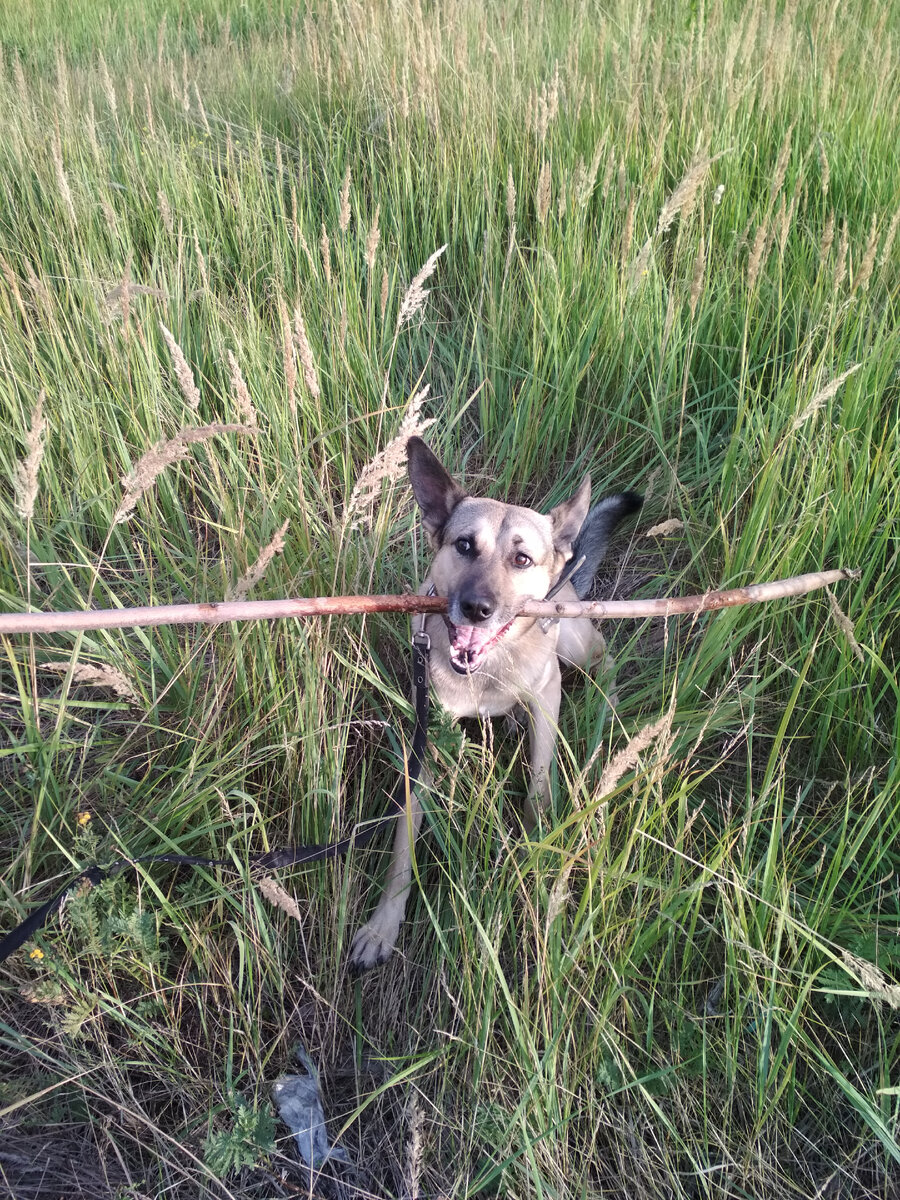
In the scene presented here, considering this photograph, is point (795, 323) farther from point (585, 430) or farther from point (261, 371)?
point (261, 371)

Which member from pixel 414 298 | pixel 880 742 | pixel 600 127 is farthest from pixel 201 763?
pixel 600 127

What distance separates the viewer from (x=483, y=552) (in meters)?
2.31

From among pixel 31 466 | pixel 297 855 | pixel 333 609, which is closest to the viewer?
pixel 31 466

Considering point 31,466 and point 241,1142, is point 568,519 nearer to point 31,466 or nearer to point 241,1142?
point 31,466

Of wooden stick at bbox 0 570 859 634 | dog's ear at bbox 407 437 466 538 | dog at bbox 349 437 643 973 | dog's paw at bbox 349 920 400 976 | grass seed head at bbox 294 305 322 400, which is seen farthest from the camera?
dog's ear at bbox 407 437 466 538

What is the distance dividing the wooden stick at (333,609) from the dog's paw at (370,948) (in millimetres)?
859

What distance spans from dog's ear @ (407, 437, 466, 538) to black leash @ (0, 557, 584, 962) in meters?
0.35

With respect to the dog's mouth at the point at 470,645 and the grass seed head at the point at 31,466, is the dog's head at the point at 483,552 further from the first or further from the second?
the grass seed head at the point at 31,466

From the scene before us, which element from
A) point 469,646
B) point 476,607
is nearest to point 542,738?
point 469,646

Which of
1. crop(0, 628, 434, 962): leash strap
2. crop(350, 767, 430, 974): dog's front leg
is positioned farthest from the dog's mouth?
crop(350, 767, 430, 974): dog's front leg

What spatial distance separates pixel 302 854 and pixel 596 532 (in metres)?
1.42

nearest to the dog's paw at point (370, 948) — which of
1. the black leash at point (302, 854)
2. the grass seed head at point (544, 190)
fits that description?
the black leash at point (302, 854)

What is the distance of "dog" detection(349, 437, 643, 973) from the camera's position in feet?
6.70

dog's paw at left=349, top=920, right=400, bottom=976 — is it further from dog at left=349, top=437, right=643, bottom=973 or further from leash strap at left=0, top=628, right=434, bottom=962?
leash strap at left=0, top=628, right=434, bottom=962
